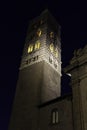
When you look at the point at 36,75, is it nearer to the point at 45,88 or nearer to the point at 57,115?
the point at 45,88

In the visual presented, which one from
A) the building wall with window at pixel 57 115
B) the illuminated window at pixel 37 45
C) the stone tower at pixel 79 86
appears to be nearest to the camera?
the stone tower at pixel 79 86

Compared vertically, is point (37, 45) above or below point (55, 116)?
above

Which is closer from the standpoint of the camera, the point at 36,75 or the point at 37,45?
the point at 36,75

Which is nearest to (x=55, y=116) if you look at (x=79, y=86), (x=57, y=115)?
(x=57, y=115)

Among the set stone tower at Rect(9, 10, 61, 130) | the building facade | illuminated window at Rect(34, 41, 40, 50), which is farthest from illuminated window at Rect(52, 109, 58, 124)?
illuminated window at Rect(34, 41, 40, 50)

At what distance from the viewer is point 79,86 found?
23297 mm

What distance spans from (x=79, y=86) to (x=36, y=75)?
1193 centimetres

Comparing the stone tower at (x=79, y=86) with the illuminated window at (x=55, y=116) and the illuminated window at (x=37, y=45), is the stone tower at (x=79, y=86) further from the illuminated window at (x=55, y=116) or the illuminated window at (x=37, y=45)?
the illuminated window at (x=37, y=45)

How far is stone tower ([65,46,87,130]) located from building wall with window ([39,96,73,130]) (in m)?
1.45

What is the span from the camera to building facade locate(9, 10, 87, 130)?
2314cm

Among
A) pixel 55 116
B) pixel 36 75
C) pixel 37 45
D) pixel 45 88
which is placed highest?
pixel 37 45

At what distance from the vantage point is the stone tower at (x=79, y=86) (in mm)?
20894

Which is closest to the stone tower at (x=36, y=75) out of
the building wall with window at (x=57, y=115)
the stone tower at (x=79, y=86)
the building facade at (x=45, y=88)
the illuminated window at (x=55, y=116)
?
the building facade at (x=45, y=88)

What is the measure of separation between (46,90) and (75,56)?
9.21 metres
